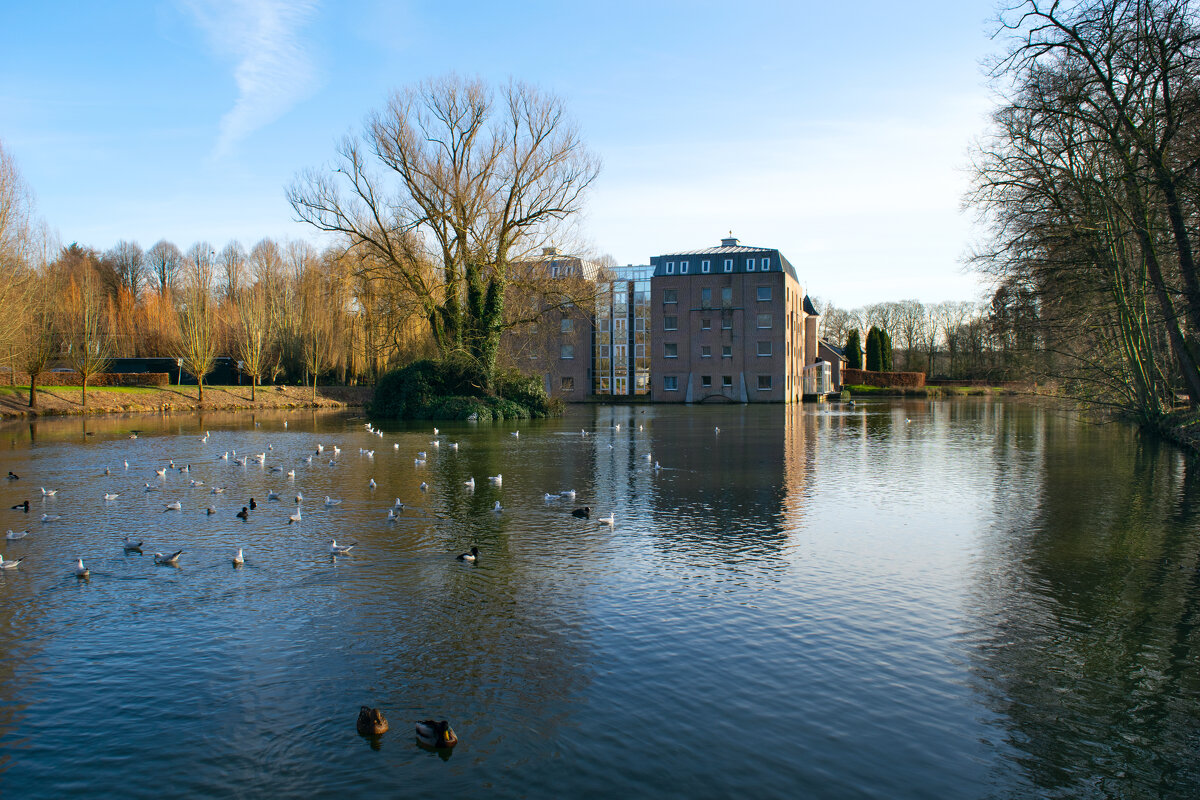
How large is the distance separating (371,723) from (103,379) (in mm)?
61760

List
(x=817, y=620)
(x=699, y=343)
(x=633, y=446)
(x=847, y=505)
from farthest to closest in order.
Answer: (x=699, y=343), (x=633, y=446), (x=847, y=505), (x=817, y=620)

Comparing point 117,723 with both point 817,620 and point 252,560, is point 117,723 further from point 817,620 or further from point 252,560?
point 817,620

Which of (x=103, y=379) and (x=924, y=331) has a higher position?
(x=924, y=331)

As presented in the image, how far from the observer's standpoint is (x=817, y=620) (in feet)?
29.7

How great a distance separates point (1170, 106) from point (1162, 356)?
49.4 ft

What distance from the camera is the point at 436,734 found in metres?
6.11

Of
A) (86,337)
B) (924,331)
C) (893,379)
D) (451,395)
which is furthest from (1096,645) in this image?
(924,331)

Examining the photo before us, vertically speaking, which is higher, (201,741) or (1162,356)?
(1162,356)

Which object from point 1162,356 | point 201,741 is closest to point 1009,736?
point 201,741

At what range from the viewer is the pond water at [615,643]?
5.86 meters

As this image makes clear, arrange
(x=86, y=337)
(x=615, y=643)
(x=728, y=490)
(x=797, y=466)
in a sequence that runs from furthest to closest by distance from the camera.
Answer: (x=86, y=337) < (x=797, y=466) < (x=728, y=490) < (x=615, y=643)

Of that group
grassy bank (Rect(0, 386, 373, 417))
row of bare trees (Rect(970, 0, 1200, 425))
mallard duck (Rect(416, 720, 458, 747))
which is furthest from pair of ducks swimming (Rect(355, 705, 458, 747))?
grassy bank (Rect(0, 386, 373, 417))

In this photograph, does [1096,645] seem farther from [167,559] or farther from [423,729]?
[167,559]

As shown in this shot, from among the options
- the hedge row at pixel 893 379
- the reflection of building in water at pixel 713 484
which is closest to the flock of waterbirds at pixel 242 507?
the reflection of building in water at pixel 713 484
